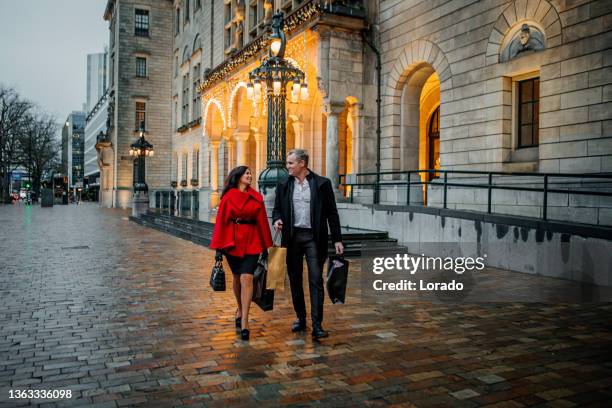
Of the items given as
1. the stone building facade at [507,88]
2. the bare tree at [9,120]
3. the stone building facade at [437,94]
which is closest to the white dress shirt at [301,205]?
the stone building facade at [437,94]

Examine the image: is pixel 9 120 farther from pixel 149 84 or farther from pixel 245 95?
pixel 245 95

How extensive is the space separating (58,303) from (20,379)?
3.20 metres

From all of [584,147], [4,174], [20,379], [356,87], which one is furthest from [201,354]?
[4,174]

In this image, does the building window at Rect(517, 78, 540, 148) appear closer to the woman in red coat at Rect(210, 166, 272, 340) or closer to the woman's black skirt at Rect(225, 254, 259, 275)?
the woman in red coat at Rect(210, 166, 272, 340)

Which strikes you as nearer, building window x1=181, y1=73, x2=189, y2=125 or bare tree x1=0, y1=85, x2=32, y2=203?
A: building window x1=181, y1=73, x2=189, y2=125

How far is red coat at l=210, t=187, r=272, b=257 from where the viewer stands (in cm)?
574

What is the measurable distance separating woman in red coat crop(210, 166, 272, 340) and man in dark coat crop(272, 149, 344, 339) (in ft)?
0.76

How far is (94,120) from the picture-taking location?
10506 centimetres

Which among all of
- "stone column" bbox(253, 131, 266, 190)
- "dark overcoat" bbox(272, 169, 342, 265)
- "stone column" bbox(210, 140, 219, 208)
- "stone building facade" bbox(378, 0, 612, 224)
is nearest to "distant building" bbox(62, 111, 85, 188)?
"stone column" bbox(210, 140, 219, 208)

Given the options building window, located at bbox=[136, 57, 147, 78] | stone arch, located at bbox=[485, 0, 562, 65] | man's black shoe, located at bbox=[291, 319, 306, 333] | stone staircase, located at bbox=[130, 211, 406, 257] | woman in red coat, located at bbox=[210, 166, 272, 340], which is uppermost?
building window, located at bbox=[136, 57, 147, 78]

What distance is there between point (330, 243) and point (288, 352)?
7.91 metres

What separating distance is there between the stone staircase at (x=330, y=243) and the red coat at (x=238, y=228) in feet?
22.5

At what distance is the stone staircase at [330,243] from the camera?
13.0m

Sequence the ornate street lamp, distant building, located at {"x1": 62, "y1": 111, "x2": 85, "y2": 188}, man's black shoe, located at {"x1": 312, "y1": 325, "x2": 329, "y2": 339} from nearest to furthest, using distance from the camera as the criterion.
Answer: man's black shoe, located at {"x1": 312, "y1": 325, "x2": 329, "y2": 339}, the ornate street lamp, distant building, located at {"x1": 62, "y1": 111, "x2": 85, "y2": 188}
